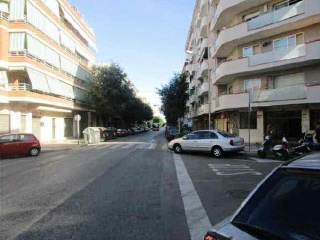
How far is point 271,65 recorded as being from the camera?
2738 cm

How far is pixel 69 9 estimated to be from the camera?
5131 cm

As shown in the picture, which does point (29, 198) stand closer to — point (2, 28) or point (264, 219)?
point (264, 219)

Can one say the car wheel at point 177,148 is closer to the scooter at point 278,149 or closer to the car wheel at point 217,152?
the car wheel at point 217,152

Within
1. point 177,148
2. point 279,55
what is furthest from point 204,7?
point 177,148

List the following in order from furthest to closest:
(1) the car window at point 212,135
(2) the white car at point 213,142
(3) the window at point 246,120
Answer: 1. (3) the window at point 246,120
2. (1) the car window at point 212,135
3. (2) the white car at point 213,142

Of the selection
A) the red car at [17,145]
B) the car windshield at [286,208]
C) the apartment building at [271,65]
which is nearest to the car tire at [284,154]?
the apartment building at [271,65]

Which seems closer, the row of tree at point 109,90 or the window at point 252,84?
the window at point 252,84

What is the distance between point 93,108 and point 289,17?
40.4m

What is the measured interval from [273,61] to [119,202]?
71.3 feet

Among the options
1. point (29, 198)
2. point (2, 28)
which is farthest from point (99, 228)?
point (2, 28)

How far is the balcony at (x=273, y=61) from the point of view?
24531mm

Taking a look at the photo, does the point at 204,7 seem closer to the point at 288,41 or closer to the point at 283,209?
the point at 288,41

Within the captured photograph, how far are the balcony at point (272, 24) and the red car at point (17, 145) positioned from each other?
17184 mm

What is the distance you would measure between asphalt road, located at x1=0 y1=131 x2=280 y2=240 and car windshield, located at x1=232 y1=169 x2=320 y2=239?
10.8 ft
